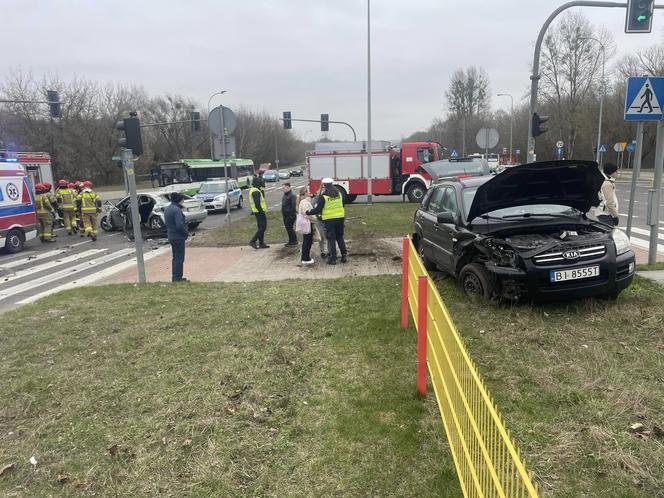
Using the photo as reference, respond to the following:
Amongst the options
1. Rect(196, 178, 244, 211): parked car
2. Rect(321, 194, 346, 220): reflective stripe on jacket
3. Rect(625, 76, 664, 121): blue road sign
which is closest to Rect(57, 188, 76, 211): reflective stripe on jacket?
Rect(196, 178, 244, 211): parked car

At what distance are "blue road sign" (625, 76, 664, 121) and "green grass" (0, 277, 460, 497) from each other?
16.0ft

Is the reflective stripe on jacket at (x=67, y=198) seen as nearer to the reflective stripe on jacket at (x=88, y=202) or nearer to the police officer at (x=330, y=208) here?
the reflective stripe on jacket at (x=88, y=202)

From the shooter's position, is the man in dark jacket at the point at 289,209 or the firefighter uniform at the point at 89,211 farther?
the firefighter uniform at the point at 89,211

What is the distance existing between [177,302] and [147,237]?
398 inches

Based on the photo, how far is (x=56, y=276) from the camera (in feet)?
35.8

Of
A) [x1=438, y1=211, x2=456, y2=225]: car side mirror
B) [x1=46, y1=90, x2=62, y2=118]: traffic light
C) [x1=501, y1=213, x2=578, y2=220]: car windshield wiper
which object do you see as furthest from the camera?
[x1=46, y1=90, x2=62, y2=118]: traffic light

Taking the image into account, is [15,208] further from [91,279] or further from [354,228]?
[354,228]

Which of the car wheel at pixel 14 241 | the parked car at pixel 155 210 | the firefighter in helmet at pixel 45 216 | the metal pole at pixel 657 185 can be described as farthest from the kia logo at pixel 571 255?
the firefighter in helmet at pixel 45 216

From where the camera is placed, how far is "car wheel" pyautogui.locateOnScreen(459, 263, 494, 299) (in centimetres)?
570

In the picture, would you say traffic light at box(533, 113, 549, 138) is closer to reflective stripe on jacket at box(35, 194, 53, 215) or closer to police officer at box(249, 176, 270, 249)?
police officer at box(249, 176, 270, 249)

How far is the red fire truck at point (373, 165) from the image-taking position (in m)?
24.0

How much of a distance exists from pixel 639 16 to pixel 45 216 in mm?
17551

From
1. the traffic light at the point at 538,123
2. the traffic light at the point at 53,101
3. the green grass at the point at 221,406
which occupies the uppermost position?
the traffic light at the point at 53,101

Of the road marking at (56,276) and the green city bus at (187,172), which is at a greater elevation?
the green city bus at (187,172)
